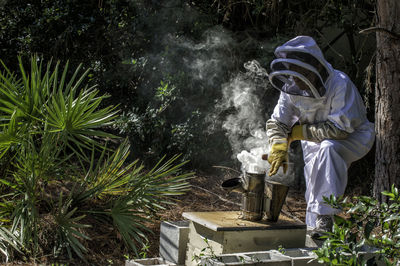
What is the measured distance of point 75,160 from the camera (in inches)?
260

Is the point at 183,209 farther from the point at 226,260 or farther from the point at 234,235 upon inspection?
the point at 226,260

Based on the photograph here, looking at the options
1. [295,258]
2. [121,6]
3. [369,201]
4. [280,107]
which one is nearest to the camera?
[369,201]

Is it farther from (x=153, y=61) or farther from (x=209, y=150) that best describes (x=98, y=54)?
(x=209, y=150)

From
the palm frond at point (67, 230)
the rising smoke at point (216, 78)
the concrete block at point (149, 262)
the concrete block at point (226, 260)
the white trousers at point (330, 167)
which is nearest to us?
the concrete block at point (226, 260)

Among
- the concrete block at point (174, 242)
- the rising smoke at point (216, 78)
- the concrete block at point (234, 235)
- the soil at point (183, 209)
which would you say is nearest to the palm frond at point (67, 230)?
the soil at point (183, 209)

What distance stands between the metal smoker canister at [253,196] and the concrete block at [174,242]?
0.45 meters

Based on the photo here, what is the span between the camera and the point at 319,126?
13.2 ft

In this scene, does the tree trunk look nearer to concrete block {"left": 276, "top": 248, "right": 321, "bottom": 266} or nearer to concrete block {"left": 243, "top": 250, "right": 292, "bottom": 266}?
concrete block {"left": 276, "top": 248, "right": 321, "bottom": 266}

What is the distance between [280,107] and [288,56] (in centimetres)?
51

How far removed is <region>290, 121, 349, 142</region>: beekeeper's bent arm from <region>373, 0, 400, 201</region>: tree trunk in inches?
36.6

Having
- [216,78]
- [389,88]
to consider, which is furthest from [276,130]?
[216,78]

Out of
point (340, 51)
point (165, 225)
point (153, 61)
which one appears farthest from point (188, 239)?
point (340, 51)

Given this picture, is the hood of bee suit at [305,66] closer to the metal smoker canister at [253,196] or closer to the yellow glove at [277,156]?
the yellow glove at [277,156]

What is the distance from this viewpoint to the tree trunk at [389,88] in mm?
4621
